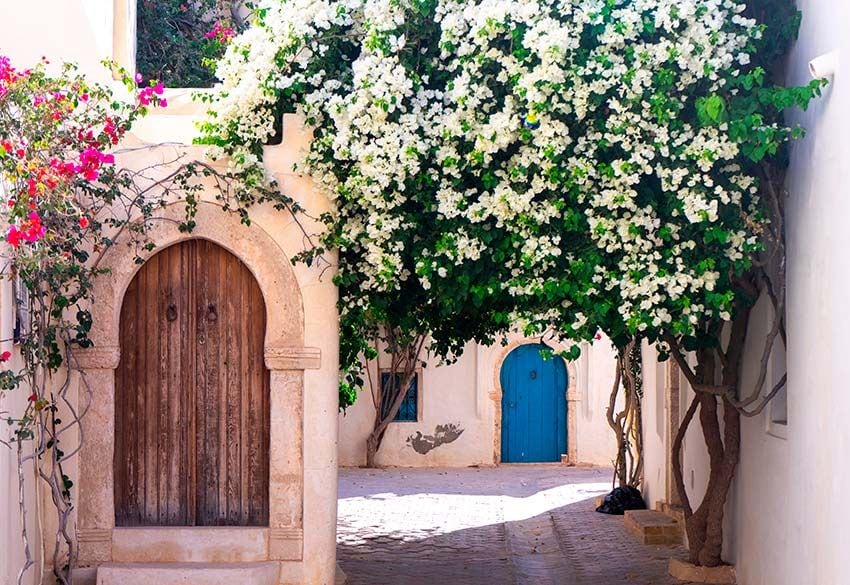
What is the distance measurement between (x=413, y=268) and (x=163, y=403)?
2.11m

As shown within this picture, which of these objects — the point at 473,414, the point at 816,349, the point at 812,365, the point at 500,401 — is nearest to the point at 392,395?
the point at 473,414

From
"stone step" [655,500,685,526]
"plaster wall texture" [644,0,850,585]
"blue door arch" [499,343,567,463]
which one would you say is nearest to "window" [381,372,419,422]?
"blue door arch" [499,343,567,463]

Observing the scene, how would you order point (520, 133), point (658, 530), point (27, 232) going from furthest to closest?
point (658, 530)
point (520, 133)
point (27, 232)

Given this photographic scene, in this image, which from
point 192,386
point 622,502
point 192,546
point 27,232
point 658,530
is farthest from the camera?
point 622,502

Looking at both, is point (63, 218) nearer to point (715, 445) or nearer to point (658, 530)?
point (715, 445)

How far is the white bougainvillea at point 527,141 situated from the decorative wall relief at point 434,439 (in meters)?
14.3

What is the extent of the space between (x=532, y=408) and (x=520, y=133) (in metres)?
15.8

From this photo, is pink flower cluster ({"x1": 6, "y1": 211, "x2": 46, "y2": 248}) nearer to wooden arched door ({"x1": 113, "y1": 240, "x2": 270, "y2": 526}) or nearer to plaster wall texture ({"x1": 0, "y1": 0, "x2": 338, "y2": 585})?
plaster wall texture ({"x1": 0, "y1": 0, "x2": 338, "y2": 585})

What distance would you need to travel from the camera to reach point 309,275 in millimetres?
8984

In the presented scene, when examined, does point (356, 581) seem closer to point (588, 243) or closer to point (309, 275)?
point (309, 275)

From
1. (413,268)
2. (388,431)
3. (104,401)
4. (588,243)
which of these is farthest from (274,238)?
(388,431)

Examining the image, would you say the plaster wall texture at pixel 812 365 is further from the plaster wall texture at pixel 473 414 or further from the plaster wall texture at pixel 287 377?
the plaster wall texture at pixel 473 414

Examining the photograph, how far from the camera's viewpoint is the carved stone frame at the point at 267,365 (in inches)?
350

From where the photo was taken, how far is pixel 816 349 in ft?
23.9
